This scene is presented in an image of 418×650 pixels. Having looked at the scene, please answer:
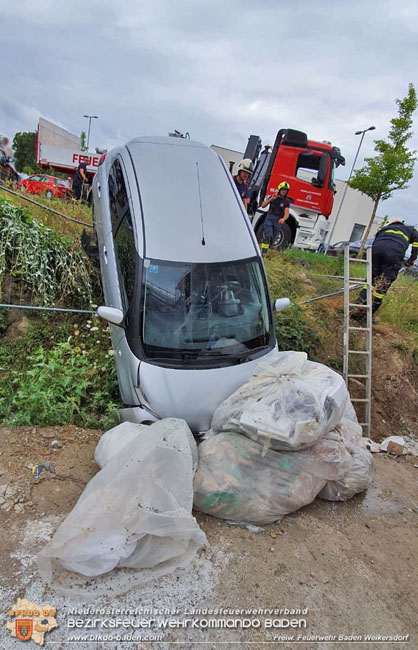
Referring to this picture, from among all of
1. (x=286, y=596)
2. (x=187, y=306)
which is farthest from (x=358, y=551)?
(x=187, y=306)

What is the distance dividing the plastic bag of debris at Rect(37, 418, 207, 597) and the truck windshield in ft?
3.51

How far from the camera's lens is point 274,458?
2.51 meters

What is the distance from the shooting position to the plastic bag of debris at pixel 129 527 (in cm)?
188

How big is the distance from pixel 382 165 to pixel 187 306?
899cm

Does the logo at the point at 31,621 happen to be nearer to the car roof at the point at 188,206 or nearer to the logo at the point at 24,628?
the logo at the point at 24,628

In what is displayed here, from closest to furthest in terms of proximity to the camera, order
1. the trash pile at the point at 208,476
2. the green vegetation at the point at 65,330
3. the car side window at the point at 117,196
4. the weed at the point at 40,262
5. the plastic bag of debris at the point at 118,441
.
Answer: the trash pile at the point at 208,476, the plastic bag of debris at the point at 118,441, the green vegetation at the point at 65,330, the car side window at the point at 117,196, the weed at the point at 40,262

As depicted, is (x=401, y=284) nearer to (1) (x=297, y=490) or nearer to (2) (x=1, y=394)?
(1) (x=297, y=490)

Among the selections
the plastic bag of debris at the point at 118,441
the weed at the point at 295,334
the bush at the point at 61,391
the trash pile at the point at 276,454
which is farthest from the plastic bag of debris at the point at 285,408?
the weed at the point at 295,334

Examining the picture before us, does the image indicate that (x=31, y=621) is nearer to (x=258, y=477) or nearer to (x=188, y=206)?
(x=258, y=477)

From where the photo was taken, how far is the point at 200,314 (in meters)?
3.31

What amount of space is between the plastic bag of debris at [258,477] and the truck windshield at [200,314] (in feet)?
2.82

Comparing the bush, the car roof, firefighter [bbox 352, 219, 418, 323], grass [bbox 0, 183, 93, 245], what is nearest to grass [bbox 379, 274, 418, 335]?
firefighter [bbox 352, 219, 418, 323]

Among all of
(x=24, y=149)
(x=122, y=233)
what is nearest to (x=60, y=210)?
(x=122, y=233)

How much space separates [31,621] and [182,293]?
238cm
